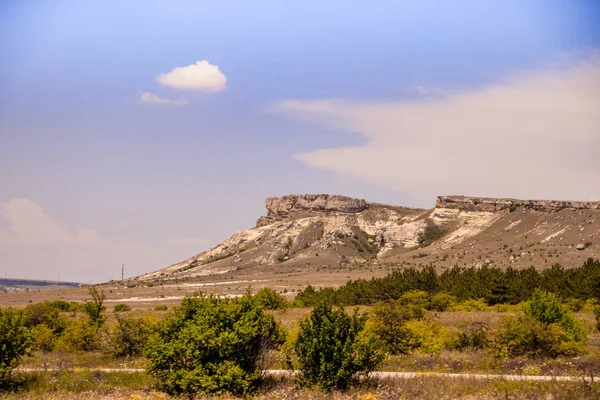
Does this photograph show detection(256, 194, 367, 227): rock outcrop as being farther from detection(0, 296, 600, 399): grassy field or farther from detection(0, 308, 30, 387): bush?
detection(0, 308, 30, 387): bush

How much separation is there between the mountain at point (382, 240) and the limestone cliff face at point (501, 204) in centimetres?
23

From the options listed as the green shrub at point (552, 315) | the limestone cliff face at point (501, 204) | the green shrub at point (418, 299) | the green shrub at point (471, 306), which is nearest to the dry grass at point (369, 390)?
the green shrub at point (552, 315)

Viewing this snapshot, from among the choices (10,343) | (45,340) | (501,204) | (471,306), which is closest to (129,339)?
(10,343)

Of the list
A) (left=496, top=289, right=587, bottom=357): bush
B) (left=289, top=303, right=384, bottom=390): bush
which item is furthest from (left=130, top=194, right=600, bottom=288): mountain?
(left=289, top=303, right=384, bottom=390): bush

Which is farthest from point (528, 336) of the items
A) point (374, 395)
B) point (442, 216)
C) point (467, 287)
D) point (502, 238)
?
point (442, 216)

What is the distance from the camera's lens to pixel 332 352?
22.8 meters

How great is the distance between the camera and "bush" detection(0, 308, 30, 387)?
2355cm

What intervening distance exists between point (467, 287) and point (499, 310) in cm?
1070

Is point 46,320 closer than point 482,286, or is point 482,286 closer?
point 46,320

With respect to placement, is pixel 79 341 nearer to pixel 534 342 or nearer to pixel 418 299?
pixel 534 342

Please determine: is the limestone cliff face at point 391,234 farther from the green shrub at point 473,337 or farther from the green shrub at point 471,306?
the green shrub at point 473,337

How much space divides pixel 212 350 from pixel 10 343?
7.60 metres

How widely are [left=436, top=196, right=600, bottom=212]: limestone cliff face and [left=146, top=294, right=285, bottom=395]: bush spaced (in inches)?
A: 4851

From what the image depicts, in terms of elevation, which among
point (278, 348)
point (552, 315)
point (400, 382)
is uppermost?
A: point (552, 315)
